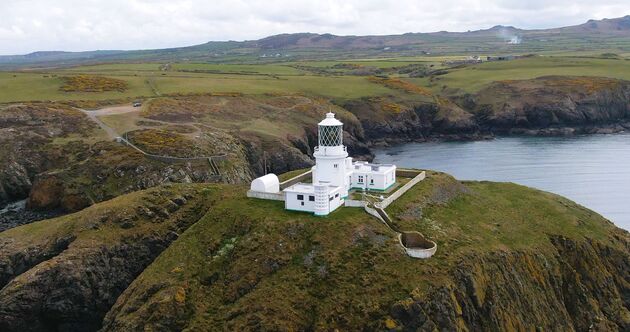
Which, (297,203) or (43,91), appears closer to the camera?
(297,203)

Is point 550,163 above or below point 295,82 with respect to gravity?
below

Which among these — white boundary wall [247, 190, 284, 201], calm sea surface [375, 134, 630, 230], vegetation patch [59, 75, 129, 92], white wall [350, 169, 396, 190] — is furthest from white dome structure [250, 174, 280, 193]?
vegetation patch [59, 75, 129, 92]

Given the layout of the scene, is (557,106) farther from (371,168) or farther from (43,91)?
(43,91)

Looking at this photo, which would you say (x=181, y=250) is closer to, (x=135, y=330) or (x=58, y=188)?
(x=135, y=330)

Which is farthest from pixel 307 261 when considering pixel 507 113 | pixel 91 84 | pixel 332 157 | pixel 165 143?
pixel 507 113

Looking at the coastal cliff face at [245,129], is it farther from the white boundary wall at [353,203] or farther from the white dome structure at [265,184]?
the white boundary wall at [353,203]
